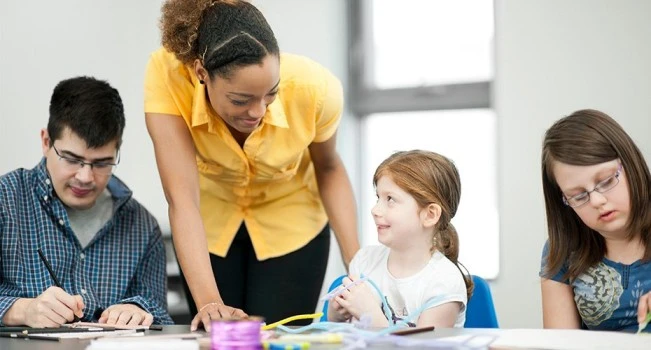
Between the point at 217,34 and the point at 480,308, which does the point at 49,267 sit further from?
the point at 480,308

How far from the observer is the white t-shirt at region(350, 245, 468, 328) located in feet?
5.63

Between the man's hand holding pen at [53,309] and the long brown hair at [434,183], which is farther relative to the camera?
the long brown hair at [434,183]

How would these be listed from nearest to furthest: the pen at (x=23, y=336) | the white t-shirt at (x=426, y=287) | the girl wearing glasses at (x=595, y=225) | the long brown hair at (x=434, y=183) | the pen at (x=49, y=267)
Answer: the pen at (x=23, y=336) → the girl wearing glasses at (x=595, y=225) → the white t-shirt at (x=426, y=287) → the long brown hair at (x=434, y=183) → the pen at (x=49, y=267)

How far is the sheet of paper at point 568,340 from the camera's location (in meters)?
1.22

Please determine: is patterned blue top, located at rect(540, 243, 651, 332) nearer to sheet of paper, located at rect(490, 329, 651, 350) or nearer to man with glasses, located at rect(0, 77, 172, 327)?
sheet of paper, located at rect(490, 329, 651, 350)

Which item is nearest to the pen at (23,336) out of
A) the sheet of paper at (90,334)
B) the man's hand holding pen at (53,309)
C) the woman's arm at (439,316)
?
the sheet of paper at (90,334)

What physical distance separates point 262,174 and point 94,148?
396 mm

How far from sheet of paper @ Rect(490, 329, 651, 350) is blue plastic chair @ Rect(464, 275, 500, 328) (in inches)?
16.0

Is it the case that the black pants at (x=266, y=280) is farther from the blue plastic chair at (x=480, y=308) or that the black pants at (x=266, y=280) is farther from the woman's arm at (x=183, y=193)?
Answer: the blue plastic chair at (x=480, y=308)

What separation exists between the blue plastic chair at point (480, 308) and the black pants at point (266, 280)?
480 mm

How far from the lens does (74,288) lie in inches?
82.4

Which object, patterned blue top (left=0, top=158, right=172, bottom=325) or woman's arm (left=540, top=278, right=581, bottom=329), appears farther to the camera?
patterned blue top (left=0, top=158, right=172, bottom=325)

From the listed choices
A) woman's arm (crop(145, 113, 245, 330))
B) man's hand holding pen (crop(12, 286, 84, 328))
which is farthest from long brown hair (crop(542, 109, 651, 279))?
man's hand holding pen (crop(12, 286, 84, 328))

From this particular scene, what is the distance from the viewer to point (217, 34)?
1786 mm
